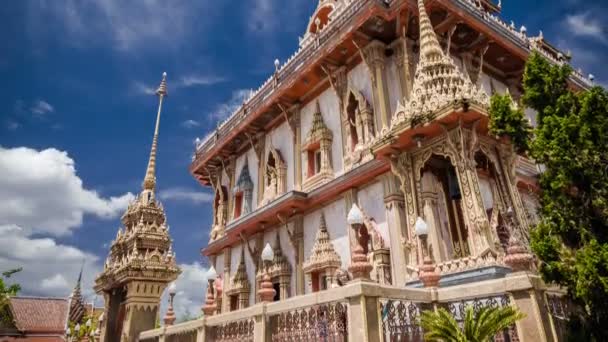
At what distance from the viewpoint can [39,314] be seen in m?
30.1

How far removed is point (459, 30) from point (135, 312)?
1210cm

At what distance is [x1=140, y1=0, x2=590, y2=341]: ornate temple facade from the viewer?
6016 millimetres

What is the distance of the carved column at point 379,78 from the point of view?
40.9 ft

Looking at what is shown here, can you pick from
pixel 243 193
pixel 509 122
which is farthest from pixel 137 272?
pixel 243 193

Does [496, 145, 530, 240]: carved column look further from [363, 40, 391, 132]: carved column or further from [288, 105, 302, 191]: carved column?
[288, 105, 302, 191]: carved column

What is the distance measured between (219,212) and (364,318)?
15998 mm

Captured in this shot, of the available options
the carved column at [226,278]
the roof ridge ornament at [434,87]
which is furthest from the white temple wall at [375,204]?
the carved column at [226,278]

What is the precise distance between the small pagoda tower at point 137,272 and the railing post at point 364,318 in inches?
234

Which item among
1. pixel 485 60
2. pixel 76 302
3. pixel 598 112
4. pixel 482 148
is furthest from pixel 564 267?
pixel 76 302

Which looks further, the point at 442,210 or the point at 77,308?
the point at 77,308

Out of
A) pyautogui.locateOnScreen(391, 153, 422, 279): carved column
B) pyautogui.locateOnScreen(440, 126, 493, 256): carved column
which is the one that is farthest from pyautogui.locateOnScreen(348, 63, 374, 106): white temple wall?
pyautogui.locateOnScreen(440, 126, 493, 256): carved column

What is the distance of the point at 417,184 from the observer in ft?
33.2

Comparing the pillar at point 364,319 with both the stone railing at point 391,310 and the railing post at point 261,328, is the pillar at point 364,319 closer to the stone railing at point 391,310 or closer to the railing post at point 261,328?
the stone railing at point 391,310

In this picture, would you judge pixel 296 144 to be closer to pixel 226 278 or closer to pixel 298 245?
pixel 298 245
